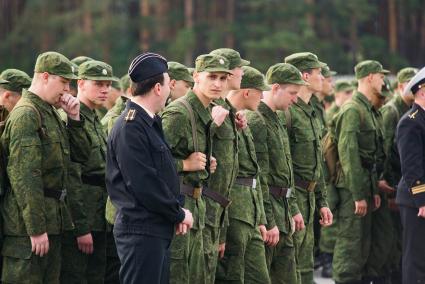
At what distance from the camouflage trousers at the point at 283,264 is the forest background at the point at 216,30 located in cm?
2063

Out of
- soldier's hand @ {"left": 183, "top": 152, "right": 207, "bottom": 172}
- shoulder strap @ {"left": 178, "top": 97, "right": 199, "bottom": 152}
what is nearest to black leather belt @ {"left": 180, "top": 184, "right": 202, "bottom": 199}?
soldier's hand @ {"left": 183, "top": 152, "right": 207, "bottom": 172}

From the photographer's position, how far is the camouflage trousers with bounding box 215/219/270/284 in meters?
9.12

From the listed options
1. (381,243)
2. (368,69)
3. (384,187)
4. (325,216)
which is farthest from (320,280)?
(325,216)

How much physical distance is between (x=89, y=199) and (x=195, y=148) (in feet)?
4.77

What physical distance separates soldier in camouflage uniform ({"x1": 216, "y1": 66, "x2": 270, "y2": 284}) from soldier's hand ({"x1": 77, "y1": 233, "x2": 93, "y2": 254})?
3.46 ft

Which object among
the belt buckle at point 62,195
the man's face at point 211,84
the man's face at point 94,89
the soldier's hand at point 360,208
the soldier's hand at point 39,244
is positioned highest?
the man's face at point 211,84

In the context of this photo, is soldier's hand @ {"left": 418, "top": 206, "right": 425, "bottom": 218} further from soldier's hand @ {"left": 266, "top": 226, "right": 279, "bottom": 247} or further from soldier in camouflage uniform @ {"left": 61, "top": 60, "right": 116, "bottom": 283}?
soldier in camouflage uniform @ {"left": 61, "top": 60, "right": 116, "bottom": 283}

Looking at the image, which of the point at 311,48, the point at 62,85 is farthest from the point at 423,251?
the point at 311,48

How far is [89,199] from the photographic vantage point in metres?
9.44

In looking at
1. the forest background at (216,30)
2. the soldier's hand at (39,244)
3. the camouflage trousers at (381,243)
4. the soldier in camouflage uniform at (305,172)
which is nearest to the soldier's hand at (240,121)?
the soldier in camouflage uniform at (305,172)

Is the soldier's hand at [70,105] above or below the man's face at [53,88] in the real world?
below

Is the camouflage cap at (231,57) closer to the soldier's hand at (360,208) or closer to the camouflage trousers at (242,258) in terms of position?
the camouflage trousers at (242,258)

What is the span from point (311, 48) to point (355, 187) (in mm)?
19574

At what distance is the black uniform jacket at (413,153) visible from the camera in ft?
33.8
